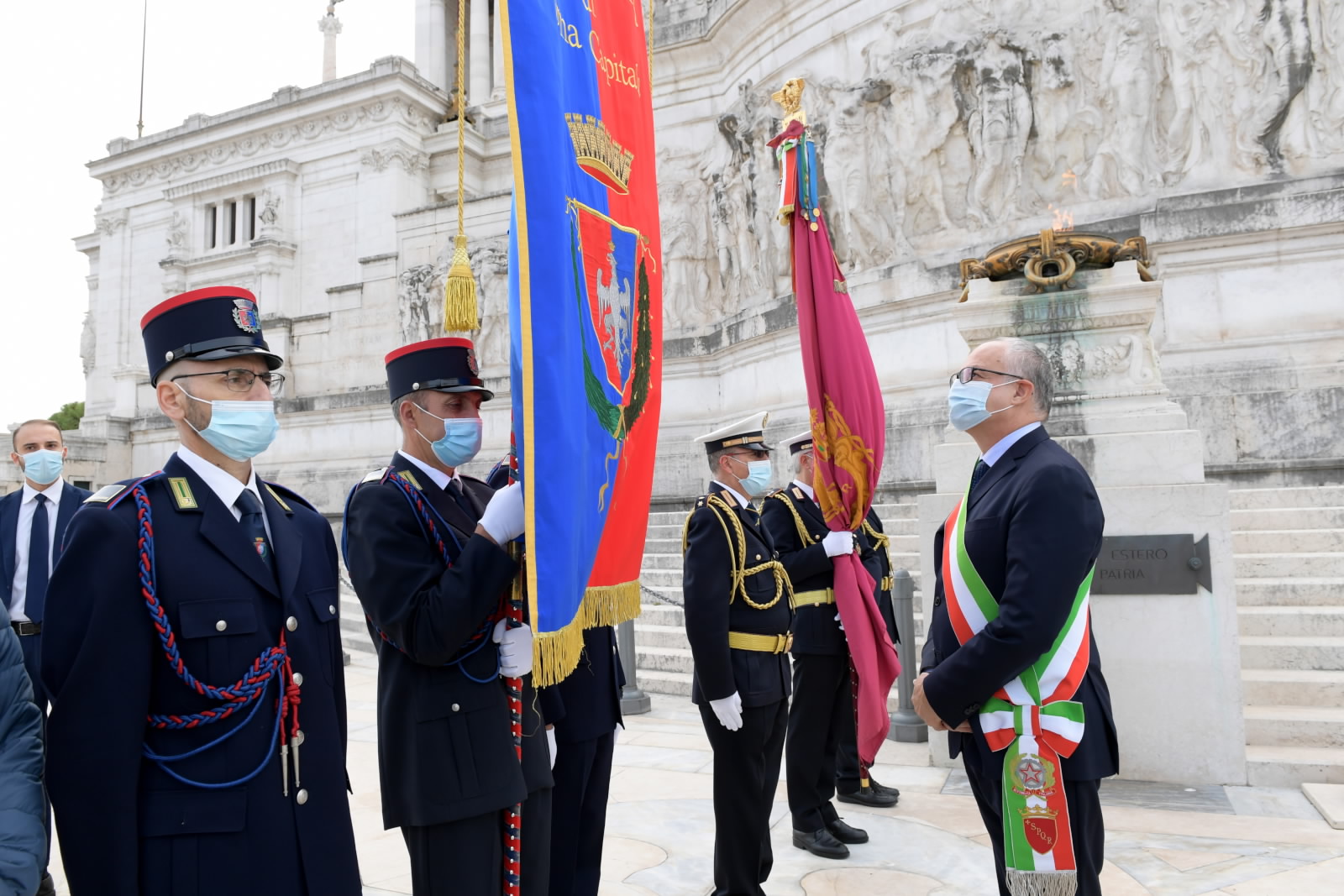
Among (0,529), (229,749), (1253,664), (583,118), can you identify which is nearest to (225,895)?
(229,749)

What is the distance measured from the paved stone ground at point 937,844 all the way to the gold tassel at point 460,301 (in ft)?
8.35

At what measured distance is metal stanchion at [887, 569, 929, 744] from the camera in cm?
622

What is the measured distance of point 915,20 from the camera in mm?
13383

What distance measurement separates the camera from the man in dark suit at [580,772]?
324cm

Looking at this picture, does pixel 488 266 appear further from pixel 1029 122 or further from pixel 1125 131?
pixel 1125 131

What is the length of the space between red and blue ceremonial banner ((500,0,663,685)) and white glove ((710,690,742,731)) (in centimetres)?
85

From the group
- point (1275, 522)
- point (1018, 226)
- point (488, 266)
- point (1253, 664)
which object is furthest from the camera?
point (488, 266)

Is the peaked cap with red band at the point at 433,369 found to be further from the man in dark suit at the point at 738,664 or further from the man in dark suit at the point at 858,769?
the man in dark suit at the point at 858,769

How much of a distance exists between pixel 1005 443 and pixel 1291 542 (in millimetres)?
5662

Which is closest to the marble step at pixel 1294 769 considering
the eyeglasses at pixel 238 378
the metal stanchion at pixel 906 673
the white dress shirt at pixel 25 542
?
the metal stanchion at pixel 906 673

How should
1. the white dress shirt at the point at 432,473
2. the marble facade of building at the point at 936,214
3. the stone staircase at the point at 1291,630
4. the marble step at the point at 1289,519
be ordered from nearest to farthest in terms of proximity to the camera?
1. the white dress shirt at the point at 432,473
2. the stone staircase at the point at 1291,630
3. the marble step at the point at 1289,519
4. the marble facade of building at the point at 936,214

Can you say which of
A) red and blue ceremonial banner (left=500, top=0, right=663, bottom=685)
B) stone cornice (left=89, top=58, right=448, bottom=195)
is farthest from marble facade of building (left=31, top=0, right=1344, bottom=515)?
stone cornice (left=89, top=58, right=448, bottom=195)

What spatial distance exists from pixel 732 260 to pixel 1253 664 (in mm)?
11450

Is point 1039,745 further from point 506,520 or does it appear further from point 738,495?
point 738,495
